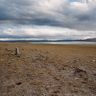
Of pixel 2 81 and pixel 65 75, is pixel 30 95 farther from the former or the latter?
pixel 65 75

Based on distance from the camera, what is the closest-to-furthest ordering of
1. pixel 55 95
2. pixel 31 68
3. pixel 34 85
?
pixel 55 95
pixel 34 85
pixel 31 68

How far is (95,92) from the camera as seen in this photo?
1174cm

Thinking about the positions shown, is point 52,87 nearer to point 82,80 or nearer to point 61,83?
point 61,83

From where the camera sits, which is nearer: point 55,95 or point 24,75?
point 55,95

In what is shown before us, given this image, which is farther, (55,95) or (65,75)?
(65,75)

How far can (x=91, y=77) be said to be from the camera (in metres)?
15.0

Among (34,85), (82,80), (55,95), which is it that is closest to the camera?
(55,95)

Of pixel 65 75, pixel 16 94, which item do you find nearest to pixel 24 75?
pixel 65 75

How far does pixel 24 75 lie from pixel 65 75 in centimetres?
284

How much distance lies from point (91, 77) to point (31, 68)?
545 cm

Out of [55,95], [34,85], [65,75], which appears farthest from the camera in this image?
→ [65,75]

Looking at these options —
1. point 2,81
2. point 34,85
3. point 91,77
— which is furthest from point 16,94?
point 91,77

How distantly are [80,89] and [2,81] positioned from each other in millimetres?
5120

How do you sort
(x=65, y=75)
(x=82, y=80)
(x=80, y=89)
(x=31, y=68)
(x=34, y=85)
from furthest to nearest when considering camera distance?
(x=31, y=68) → (x=65, y=75) → (x=82, y=80) → (x=34, y=85) → (x=80, y=89)
